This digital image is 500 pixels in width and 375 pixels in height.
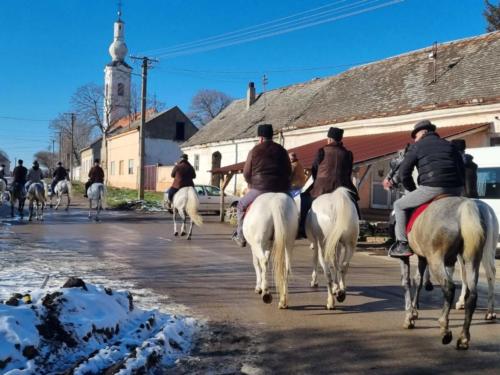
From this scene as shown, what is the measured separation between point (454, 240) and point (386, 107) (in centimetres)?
1683

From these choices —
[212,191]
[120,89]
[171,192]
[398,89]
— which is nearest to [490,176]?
[171,192]

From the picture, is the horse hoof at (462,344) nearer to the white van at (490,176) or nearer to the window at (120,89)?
the white van at (490,176)

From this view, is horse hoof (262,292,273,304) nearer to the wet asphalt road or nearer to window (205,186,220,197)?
the wet asphalt road

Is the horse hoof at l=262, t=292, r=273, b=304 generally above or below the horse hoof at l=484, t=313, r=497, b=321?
above

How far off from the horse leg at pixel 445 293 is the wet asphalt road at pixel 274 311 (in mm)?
164

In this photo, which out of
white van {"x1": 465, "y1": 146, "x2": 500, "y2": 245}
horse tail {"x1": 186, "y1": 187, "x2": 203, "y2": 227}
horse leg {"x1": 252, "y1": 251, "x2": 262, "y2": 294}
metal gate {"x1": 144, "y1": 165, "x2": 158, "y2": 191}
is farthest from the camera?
metal gate {"x1": 144, "y1": 165, "x2": 158, "y2": 191}

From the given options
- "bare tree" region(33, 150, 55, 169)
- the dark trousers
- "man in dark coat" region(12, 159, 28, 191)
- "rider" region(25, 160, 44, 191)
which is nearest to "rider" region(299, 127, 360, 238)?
the dark trousers

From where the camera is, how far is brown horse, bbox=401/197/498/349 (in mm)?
5281

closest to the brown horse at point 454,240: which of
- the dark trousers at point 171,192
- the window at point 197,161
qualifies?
the dark trousers at point 171,192

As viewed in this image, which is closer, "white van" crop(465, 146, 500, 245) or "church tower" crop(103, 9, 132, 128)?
"white van" crop(465, 146, 500, 245)

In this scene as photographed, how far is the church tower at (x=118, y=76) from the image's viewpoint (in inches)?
3243

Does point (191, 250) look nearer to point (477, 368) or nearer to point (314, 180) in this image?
point (314, 180)

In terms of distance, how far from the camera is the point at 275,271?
6848mm

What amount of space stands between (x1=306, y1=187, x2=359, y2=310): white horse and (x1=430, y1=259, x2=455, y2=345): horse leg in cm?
149
